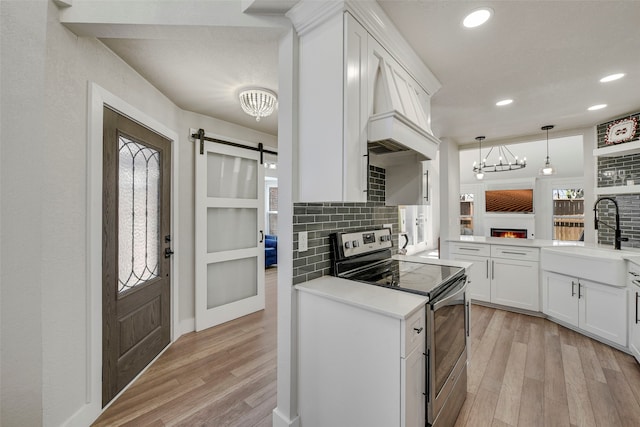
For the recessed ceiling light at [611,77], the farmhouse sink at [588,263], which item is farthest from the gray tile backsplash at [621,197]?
the recessed ceiling light at [611,77]

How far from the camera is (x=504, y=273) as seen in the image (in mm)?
3574

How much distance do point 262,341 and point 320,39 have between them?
2.69 metres

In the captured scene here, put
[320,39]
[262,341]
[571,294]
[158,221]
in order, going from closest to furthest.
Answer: [320,39], [158,221], [262,341], [571,294]

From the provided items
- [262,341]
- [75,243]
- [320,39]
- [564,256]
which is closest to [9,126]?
[75,243]

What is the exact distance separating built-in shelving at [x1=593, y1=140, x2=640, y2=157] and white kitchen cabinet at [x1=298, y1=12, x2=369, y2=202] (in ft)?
11.1

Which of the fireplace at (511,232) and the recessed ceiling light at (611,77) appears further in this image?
the fireplace at (511,232)

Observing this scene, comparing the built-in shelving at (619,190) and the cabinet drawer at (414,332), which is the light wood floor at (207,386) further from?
the built-in shelving at (619,190)

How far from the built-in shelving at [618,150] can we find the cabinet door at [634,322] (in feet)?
5.14

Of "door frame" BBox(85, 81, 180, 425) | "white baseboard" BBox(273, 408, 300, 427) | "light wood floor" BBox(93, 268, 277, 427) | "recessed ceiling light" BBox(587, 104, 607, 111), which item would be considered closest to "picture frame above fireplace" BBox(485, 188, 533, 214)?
"recessed ceiling light" BBox(587, 104, 607, 111)

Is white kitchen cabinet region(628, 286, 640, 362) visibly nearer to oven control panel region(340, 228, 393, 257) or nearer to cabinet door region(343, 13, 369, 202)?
oven control panel region(340, 228, 393, 257)

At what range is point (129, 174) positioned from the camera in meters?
2.13

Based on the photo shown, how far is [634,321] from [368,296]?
280cm

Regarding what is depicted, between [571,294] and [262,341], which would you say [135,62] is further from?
[571,294]

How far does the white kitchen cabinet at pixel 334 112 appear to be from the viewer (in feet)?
4.59
